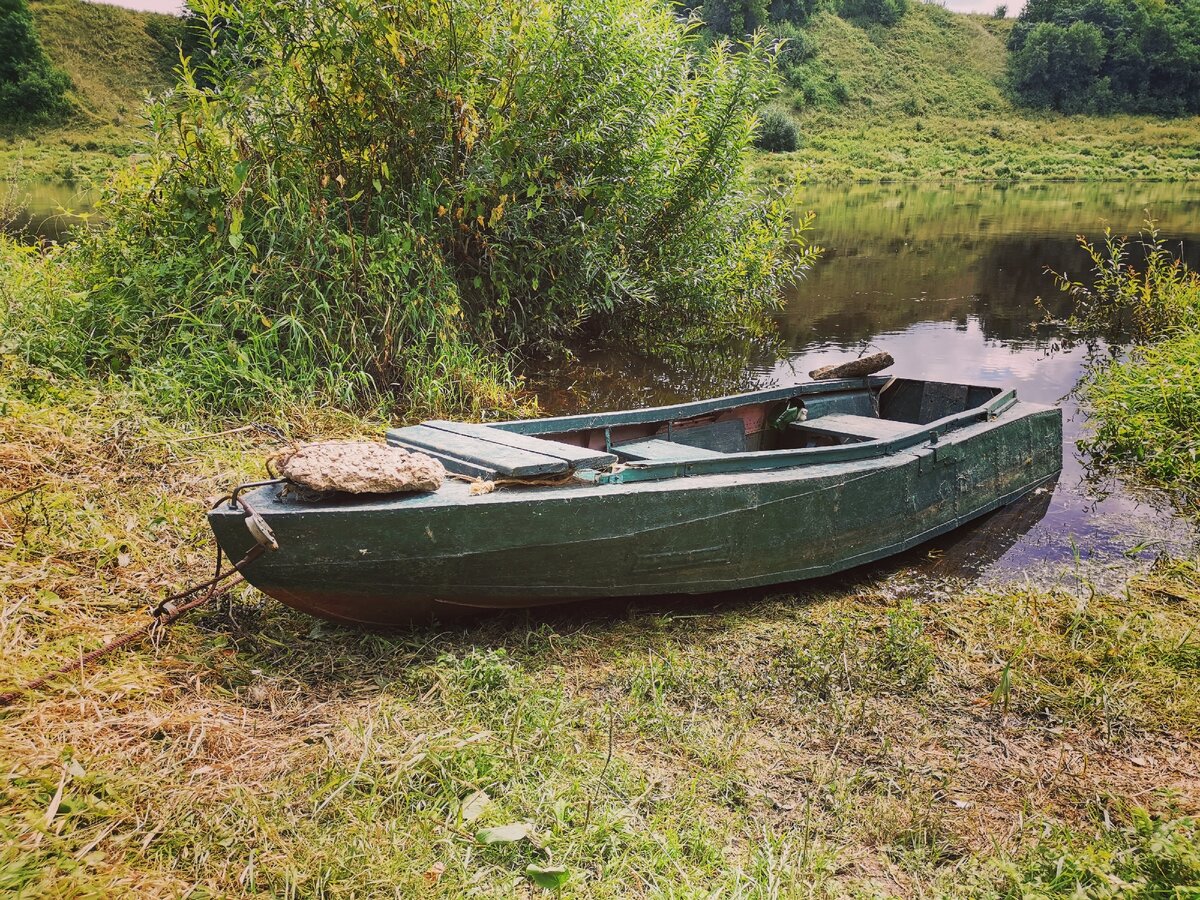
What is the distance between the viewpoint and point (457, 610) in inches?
134

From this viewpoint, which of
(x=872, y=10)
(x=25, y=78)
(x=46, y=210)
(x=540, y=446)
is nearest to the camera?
(x=540, y=446)

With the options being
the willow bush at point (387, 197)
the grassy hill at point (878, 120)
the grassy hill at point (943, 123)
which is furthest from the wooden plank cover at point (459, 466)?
the grassy hill at point (943, 123)

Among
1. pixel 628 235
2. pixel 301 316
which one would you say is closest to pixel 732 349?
pixel 628 235

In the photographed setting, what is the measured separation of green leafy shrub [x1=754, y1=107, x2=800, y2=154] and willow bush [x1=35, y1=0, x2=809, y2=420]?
3394 centimetres

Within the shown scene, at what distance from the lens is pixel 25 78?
3300 centimetres

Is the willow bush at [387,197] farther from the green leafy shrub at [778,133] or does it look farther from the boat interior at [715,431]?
the green leafy shrub at [778,133]

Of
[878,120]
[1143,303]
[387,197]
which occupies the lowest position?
[1143,303]

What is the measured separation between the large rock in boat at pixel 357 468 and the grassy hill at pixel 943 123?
96.3 feet

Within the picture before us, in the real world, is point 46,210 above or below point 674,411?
above

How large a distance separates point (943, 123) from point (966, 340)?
154 feet

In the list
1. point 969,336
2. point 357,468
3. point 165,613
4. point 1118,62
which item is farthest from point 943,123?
point 165,613

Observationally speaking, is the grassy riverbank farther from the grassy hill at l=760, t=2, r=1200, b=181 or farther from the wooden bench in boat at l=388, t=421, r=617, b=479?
the grassy hill at l=760, t=2, r=1200, b=181

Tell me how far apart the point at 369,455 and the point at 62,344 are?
3581 mm

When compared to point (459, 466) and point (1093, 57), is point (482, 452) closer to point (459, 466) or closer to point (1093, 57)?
point (459, 466)
